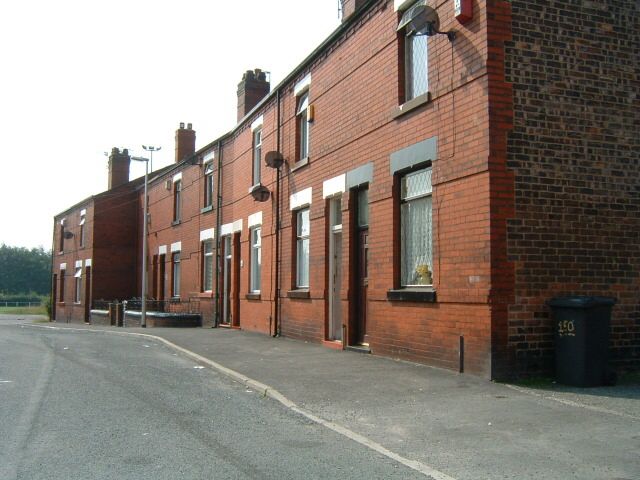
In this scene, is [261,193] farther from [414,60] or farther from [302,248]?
[414,60]

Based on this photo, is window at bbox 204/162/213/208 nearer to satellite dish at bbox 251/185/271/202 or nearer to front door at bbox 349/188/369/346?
satellite dish at bbox 251/185/271/202

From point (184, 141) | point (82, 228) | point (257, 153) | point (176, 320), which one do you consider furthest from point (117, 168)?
point (257, 153)

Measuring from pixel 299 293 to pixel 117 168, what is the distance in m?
25.6

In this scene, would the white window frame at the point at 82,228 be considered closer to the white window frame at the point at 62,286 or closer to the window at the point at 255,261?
the white window frame at the point at 62,286

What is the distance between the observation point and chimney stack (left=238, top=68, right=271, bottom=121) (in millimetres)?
22922

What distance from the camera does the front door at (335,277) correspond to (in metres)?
14.2

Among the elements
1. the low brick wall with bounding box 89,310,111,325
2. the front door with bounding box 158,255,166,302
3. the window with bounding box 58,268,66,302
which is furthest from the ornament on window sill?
the window with bounding box 58,268,66,302

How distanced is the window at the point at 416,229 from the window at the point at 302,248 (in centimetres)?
468

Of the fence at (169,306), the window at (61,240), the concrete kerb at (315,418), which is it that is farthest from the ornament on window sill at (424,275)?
the window at (61,240)

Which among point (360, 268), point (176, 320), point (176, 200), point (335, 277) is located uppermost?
point (176, 200)

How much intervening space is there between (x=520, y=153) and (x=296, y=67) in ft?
26.9

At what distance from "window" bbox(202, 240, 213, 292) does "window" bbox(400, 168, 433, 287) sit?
44.9 feet

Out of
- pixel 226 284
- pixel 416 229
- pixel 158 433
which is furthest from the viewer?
pixel 226 284

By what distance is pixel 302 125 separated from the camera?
1661 centimetres
